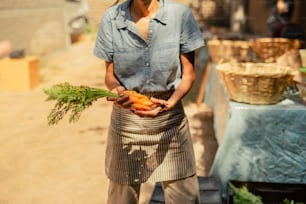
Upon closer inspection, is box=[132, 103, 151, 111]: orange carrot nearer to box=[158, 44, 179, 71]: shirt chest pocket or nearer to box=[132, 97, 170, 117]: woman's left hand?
box=[132, 97, 170, 117]: woman's left hand

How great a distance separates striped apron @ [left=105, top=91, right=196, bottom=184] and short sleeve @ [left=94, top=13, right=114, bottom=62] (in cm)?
32

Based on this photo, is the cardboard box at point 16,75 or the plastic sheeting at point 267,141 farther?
the cardboard box at point 16,75

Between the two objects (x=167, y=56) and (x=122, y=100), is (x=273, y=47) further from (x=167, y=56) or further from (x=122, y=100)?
(x=122, y=100)

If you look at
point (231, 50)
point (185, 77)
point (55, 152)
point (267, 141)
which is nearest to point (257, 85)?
point (267, 141)

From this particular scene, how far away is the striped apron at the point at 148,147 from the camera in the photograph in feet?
7.77

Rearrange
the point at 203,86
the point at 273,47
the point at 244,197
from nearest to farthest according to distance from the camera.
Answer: the point at 244,197 < the point at 273,47 < the point at 203,86

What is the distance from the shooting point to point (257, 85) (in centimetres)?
341

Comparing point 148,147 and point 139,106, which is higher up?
point 139,106

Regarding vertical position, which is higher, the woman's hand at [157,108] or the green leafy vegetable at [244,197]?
the woman's hand at [157,108]

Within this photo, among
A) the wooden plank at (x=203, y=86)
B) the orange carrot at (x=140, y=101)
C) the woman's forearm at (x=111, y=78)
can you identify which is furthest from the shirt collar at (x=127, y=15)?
the wooden plank at (x=203, y=86)

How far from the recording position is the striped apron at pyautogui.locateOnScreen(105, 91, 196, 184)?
237 cm

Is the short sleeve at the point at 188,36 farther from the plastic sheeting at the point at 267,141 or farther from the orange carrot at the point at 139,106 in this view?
the plastic sheeting at the point at 267,141

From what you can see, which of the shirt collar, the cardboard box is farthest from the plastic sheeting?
the cardboard box

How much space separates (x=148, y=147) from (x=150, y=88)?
0.36 meters
